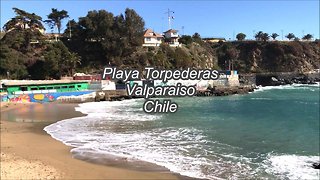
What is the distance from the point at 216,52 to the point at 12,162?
377 feet

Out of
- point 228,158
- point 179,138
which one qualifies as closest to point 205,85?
point 179,138

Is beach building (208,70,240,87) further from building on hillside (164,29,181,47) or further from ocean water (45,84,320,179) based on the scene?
ocean water (45,84,320,179)

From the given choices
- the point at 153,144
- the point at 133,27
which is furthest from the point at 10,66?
the point at 153,144

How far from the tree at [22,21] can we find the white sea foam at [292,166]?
211 ft

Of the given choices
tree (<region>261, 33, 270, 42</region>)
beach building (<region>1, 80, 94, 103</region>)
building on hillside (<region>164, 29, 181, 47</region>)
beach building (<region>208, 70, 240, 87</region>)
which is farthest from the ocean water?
tree (<region>261, 33, 270, 42</region>)

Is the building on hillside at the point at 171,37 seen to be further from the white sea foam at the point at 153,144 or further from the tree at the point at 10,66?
the white sea foam at the point at 153,144

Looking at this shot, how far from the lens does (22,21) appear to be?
237ft

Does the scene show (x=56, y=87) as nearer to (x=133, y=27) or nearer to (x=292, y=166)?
(x=133, y=27)

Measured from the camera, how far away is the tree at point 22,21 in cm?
7131

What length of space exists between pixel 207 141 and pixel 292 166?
6856 mm

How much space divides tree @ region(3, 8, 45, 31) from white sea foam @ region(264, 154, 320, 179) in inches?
2530

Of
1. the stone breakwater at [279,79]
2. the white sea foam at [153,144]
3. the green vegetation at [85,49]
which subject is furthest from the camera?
the stone breakwater at [279,79]

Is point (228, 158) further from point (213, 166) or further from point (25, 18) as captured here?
point (25, 18)

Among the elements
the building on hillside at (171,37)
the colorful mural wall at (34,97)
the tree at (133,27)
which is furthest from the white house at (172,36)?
the colorful mural wall at (34,97)
